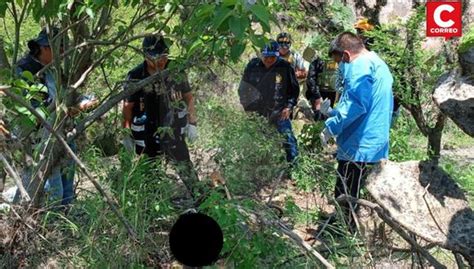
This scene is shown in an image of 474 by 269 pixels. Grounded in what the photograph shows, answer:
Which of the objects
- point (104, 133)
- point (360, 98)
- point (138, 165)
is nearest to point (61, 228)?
point (138, 165)

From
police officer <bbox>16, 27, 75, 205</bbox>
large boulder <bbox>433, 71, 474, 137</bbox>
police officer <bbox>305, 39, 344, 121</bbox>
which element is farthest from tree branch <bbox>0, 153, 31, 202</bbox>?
police officer <bbox>305, 39, 344, 121</bbox>

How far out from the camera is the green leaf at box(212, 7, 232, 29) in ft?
8.45

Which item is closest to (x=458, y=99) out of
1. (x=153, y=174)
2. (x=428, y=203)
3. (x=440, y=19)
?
(x=428, y=203)

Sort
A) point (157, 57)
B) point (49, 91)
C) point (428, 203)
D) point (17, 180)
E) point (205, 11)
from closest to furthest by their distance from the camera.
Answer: point (428, 203) < point (205, 11) < point (17, 180) < point (157, 57) < point (49, 91)

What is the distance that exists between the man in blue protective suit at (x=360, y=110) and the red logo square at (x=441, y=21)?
2.30 m

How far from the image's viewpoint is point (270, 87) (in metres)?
6.78

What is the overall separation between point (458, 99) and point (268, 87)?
449cm

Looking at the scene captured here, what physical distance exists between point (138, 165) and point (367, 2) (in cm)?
819

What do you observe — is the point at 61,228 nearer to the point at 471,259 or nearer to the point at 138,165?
the point at 138,165

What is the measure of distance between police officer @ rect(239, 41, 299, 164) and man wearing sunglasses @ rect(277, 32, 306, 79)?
0.66 metres

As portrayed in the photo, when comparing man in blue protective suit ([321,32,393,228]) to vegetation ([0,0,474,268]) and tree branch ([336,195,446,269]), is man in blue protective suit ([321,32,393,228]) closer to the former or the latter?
vegetation ([0,0,474,268])

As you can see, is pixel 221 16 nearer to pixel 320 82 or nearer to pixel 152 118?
pixel 152 118

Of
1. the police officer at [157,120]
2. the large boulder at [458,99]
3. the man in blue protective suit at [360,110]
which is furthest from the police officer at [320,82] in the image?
the large boulder at [458,99]

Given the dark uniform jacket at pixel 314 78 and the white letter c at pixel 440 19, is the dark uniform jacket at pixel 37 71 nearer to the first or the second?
the dark uniform jacket at pixel 314 78
